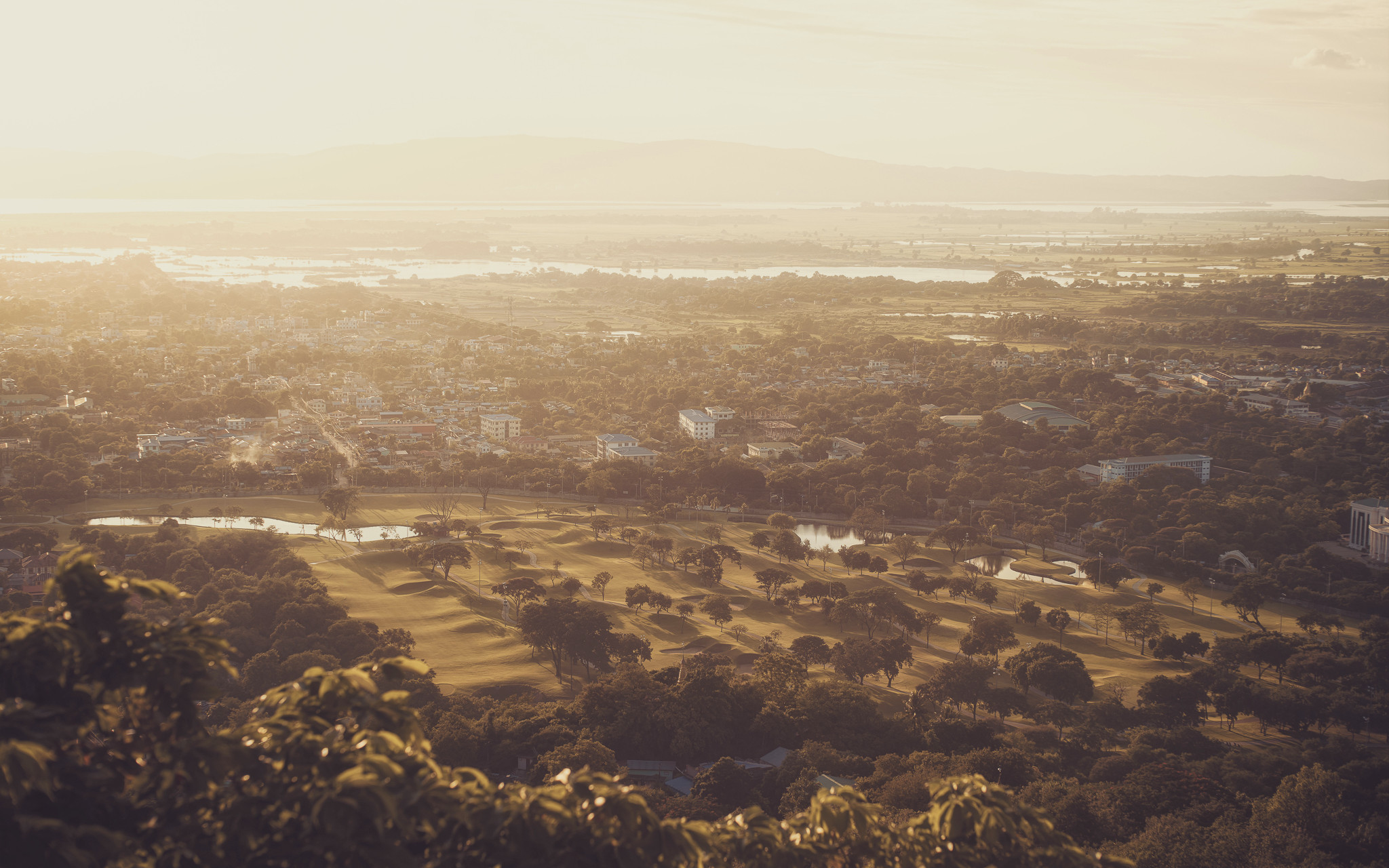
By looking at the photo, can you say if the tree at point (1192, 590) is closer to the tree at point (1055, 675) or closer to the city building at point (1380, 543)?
the city building at point (1380, 543)

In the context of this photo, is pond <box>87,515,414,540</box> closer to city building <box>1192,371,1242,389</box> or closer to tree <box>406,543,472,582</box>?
tree <box>406,543,472,582</box>

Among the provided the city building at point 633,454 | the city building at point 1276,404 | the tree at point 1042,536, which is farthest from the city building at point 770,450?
the city building at point 1276,404

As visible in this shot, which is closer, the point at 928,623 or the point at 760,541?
the point at 928,623

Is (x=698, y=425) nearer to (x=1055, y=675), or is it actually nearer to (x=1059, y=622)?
(x=1059, y=622)

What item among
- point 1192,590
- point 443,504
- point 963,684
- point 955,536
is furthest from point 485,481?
point 1192,590

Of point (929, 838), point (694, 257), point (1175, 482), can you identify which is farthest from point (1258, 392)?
point (694, 257)

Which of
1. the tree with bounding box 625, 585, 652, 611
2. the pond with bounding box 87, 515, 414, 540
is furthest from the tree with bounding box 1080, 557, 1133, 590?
the pond with bounding box 87, 515, 414, 540

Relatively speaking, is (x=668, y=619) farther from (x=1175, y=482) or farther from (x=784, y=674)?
(x=1175, y=482)

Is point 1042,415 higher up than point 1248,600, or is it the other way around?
point 1042,415
